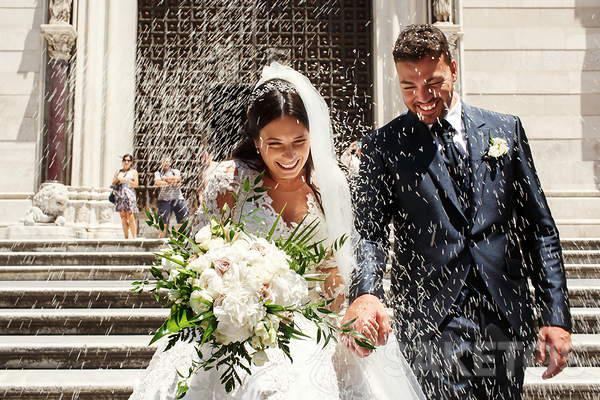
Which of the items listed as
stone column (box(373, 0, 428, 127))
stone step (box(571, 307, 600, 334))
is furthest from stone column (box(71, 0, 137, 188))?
stone step (box(571, 307, 600, 334))

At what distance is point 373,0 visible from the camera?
13500 millimetres

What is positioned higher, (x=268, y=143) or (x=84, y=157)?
(x=84, y=157)

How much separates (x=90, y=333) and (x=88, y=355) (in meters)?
0.59

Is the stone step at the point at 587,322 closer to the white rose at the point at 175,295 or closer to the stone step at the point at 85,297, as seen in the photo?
the stone step at the point at 85,297

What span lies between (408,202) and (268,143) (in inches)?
26.7

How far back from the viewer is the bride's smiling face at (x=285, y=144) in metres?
2.65

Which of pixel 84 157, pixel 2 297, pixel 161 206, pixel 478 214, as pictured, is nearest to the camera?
pixel 478 214

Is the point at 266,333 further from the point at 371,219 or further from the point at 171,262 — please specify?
the point at 371,219

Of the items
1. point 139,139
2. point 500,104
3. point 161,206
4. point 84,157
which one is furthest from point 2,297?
point 500,104

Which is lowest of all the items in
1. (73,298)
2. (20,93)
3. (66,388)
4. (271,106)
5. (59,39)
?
(66,388)

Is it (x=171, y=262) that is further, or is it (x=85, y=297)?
(x=85, y=297)

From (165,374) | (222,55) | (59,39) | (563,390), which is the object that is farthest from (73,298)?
(222,55)

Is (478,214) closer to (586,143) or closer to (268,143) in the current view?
(268,143)

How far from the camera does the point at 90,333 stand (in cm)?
563
